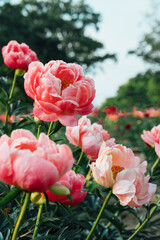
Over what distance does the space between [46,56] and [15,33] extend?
1.92m

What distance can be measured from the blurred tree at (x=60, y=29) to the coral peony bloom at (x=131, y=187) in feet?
36.5

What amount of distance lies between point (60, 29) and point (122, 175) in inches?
520

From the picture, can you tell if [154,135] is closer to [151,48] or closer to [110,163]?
[110,163]

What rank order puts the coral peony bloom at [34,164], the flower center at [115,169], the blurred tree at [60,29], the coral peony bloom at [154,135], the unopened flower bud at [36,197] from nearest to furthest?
the coral peony bloom at [34,164] → the unopened flower bud at [36,197] → the flower center at [115,169] → the coral peony bloom at [154,135] → the blurred tree at [60,29]

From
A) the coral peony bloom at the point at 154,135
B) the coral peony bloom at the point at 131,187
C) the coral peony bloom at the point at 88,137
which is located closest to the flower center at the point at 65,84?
the coral peony bloom at the point at 88,137

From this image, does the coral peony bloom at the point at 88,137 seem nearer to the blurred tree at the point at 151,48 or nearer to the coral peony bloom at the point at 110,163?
the coral peony bloom at the point at 110,163

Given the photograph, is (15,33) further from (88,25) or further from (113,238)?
(113,238)

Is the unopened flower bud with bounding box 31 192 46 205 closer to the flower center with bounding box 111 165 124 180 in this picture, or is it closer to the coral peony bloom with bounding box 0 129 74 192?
the coral peony bloom with bounding box 0 129 74 192

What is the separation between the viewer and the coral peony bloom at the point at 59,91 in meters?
0.61

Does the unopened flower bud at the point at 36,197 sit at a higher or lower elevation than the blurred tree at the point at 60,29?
lower

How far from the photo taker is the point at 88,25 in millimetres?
13305

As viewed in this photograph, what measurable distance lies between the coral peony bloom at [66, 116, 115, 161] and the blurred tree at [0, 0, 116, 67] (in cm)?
1093

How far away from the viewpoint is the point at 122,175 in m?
0.61

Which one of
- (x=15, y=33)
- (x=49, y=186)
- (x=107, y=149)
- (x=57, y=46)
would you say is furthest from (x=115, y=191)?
(x=57, y=46)
